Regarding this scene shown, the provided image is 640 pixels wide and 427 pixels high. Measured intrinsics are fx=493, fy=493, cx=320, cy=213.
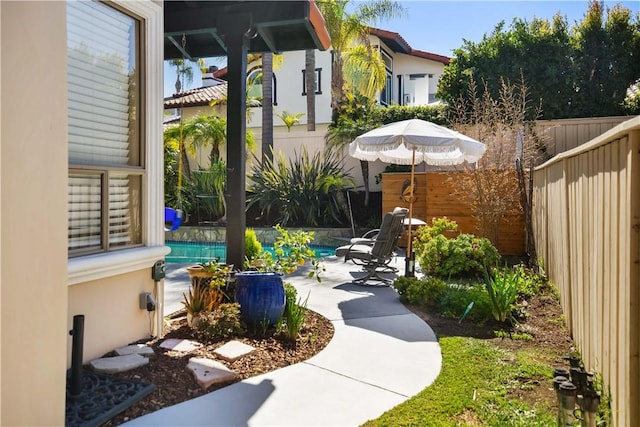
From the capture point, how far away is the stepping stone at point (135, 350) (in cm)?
404

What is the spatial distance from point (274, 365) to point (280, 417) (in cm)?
93

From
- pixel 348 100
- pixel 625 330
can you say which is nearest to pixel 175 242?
pixel 348 100

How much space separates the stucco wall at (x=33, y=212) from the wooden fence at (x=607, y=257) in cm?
271

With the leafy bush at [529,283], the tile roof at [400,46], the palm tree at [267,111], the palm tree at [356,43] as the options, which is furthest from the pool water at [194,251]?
the tile roof at [400,46]

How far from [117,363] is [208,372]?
2.34 ft

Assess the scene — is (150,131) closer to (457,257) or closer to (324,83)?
(457,257)

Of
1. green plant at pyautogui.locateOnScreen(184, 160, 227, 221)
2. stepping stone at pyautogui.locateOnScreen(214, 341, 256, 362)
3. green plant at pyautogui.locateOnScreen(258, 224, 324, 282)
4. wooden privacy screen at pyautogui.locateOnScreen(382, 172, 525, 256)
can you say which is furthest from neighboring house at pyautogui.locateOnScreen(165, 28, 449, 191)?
stepping stone at pyautogui.locateOnScreen(214, 341, 256, 362)

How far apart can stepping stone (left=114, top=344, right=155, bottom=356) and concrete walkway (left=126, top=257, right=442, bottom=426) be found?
0.93 metres

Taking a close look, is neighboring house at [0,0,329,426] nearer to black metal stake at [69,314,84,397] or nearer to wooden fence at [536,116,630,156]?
black metal stake at [69,314,84,397]

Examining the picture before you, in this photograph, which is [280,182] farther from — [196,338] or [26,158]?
[26,158]

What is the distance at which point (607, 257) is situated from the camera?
2.97 meters

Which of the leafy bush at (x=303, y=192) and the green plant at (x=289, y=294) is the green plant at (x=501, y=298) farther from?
the leafy bush at (x=303, y=192)

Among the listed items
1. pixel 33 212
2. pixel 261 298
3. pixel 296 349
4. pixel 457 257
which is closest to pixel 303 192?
pixel 457 257

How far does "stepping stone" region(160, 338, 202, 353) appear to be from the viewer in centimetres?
426
